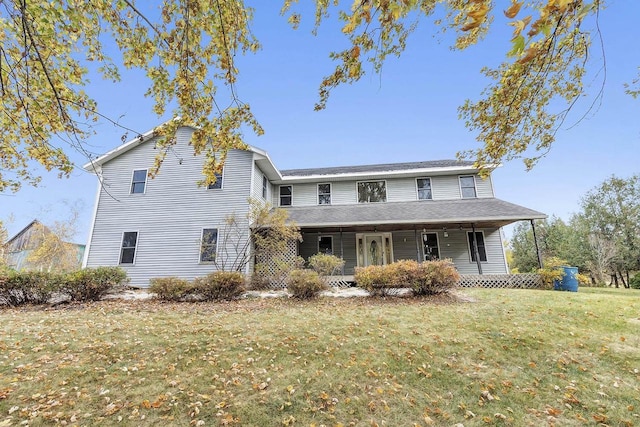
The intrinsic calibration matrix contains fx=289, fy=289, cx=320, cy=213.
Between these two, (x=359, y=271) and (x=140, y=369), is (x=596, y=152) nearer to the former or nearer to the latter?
(x=359, y=271)

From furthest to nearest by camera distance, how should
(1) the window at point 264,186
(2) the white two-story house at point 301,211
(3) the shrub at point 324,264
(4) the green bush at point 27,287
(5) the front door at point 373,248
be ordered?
(1) the window at point 264,186
(5) the front door at point 373,248
(2) the white two-story house at point 301,211
(3) the shrub at point 324,264
(4) the green bush at point 27,287

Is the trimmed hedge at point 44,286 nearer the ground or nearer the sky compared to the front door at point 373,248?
nearer the ground

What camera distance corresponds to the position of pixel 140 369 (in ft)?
13.3

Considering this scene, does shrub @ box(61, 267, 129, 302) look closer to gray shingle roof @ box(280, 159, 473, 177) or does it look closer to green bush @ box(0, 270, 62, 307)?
green bush @ box(0, 270, 62, 307)

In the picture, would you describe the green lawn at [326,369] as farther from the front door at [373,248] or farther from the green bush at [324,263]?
the front door at [373,248]

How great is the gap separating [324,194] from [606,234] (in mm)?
22435

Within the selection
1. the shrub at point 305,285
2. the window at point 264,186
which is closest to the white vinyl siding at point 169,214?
the window at point 264,186

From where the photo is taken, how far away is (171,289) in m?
9.37

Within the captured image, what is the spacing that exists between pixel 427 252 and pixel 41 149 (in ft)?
48.7

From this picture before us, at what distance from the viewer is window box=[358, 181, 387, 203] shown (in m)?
16.2

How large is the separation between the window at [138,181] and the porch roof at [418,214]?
7537mm

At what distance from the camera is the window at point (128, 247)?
45.3 feet

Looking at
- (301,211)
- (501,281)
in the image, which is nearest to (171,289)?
(301,211)

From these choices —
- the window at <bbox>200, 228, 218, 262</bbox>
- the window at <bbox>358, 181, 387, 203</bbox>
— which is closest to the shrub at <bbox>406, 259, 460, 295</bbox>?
the window at <bbox>358, 181, 387, 203</bbox>
